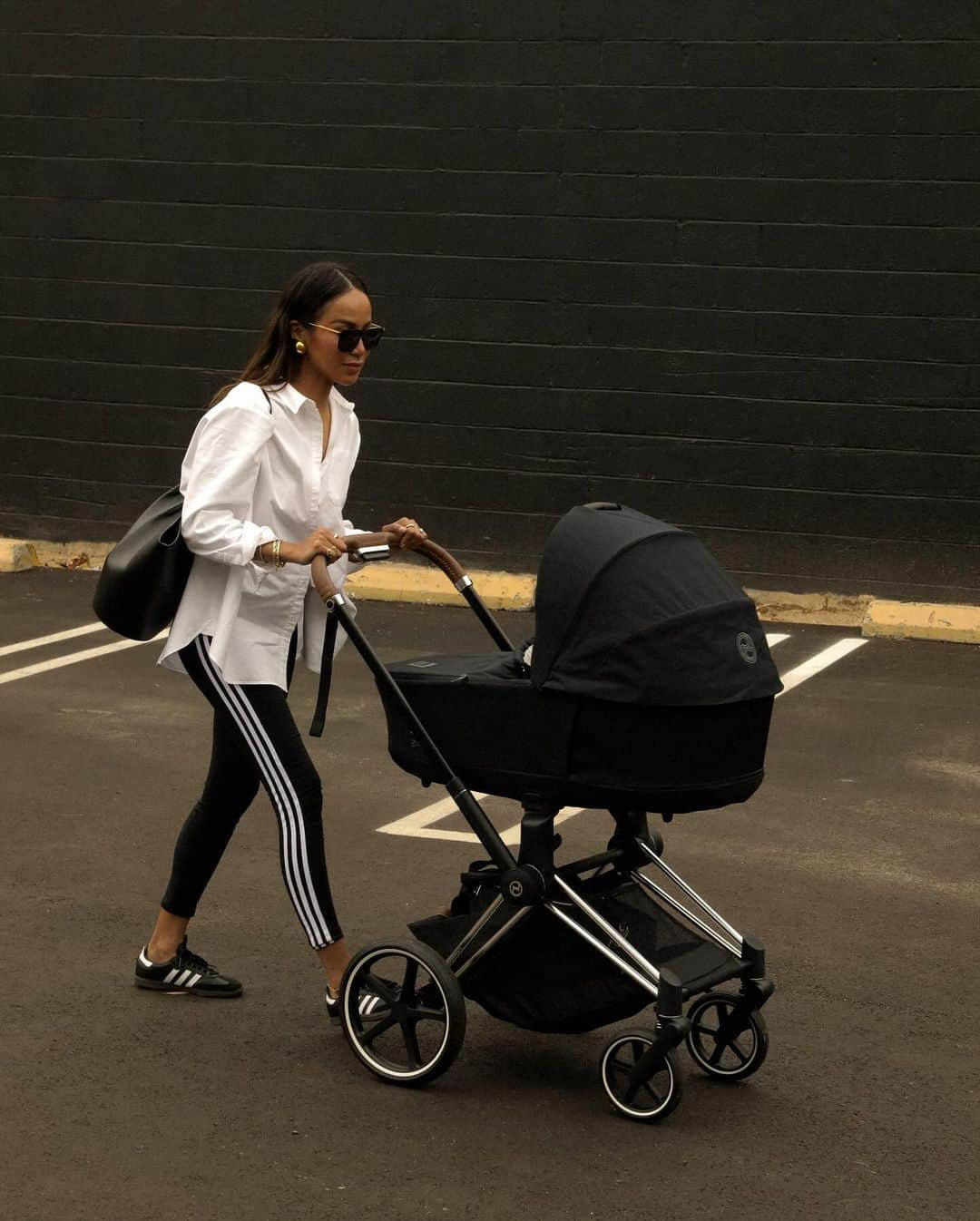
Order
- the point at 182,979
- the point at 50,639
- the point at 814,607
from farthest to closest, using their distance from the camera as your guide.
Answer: the point at 814,607, the point at 50,639, the point at 182,979

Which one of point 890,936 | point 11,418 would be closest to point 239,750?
point 890,936

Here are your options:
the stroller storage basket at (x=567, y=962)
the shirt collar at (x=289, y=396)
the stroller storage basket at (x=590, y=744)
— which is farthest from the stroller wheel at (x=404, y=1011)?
the shirt collar at (x=289, y=396)

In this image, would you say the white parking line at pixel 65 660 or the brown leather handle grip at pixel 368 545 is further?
the white parking line at pixel 65 660

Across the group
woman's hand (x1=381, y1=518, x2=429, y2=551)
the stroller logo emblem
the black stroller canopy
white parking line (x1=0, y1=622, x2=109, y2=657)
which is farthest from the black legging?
white parking line (x1=0, y1=622, x2=109, y2=657)

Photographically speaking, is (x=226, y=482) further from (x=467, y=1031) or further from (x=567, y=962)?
(x=467, y=1031)

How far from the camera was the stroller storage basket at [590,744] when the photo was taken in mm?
4227

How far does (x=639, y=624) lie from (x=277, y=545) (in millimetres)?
974

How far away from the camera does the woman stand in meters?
4.70

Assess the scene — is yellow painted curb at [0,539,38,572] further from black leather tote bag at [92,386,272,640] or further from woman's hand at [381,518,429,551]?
woman's hand at [381,518,429,551]

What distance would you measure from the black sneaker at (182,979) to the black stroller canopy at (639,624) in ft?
4.61

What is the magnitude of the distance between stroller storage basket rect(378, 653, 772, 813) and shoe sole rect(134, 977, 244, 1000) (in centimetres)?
103

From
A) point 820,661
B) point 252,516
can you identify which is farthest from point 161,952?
point 820,661

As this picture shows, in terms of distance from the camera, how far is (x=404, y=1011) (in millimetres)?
4469

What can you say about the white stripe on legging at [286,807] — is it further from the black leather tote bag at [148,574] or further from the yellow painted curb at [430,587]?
the yellow painted curb at [430,587]
